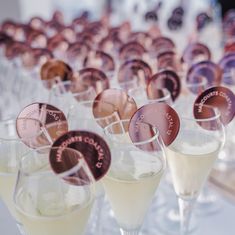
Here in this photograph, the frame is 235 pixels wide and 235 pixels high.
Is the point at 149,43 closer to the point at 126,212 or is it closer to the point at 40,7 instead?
the point at 126,212

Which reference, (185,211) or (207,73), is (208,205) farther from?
(207,73)

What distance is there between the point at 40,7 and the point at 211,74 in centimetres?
302

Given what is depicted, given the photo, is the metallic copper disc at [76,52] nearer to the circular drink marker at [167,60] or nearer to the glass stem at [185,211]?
the circular drink marker at [167,60]

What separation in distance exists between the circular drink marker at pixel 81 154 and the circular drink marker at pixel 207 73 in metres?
0.69

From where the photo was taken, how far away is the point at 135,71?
4.52 feet

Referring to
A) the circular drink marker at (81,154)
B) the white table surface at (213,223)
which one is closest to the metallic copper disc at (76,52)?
the white table surface at (213,223)

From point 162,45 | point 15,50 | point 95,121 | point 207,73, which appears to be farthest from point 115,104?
point 15,50

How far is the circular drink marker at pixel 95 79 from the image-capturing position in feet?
4.20

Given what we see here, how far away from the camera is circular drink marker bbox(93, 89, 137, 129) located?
3.22 ft

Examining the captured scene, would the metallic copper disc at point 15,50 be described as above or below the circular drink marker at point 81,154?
above

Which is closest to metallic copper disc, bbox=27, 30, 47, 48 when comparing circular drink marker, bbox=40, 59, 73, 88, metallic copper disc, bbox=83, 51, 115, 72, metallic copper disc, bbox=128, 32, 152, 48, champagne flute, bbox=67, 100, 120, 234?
metallic copper disc, bbox=128, 32, 152, 48

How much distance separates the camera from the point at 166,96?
1061mm

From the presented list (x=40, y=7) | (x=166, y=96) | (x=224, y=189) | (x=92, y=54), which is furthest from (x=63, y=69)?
(x=40, y=7)

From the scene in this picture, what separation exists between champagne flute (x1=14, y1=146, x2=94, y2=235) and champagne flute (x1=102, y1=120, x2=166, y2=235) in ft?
0.29
